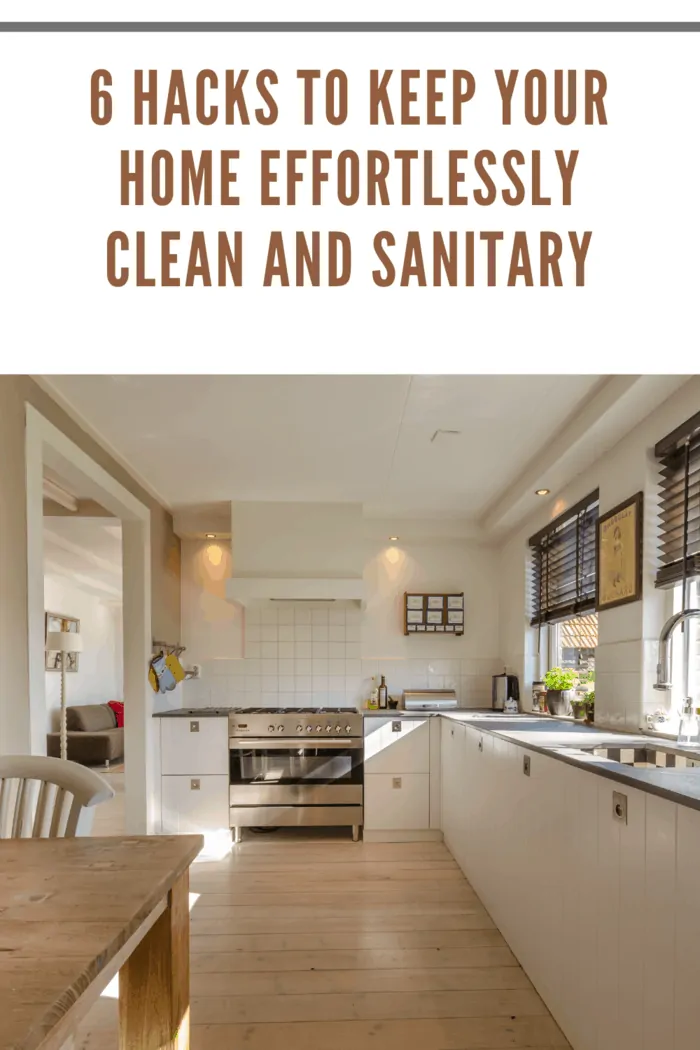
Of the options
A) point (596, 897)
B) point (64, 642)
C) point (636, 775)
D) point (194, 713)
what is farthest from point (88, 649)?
point (636, 775)

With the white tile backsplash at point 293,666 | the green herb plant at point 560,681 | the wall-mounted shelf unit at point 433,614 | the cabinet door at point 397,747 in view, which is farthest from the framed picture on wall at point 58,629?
the green herb plant at point 560,681

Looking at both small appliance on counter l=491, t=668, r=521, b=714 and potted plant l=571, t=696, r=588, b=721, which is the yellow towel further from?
potted plant l=571, t=696, r=588, b=721

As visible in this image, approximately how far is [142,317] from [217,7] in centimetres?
34

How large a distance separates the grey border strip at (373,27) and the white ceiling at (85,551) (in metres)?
4.74

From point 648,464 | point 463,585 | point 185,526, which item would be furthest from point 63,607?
point 648,464

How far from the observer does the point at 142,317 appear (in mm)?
975

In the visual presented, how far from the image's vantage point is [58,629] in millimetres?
9734

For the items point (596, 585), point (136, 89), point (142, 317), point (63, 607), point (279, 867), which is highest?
point (136, 89)

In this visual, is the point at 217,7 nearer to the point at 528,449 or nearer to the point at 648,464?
the point at 648,464

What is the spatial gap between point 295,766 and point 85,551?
10.9ft

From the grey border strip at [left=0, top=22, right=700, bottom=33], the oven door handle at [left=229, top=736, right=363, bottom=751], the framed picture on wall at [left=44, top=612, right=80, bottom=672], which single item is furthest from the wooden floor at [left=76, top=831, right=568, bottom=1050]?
the framed picture on wall at [left=44, top=612, right=80, bottom=672]

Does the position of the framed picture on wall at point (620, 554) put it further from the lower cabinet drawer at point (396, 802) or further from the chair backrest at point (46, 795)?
the chair backrest at point (46, 795)

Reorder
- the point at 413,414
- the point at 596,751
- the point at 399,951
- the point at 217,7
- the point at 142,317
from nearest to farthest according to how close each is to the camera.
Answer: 1. the point at 217,7
2. the point at 142,317
3. the point at 596,751
4. the point at 399,951
5. the point at 413,414

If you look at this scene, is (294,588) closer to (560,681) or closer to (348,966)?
(560,681)
